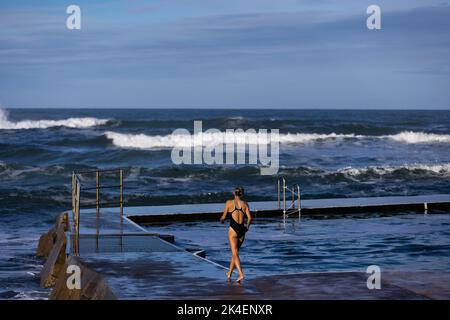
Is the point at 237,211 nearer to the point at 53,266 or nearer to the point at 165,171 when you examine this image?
the point at 53,266

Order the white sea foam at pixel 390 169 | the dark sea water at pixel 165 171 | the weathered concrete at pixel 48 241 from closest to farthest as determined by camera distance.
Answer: the weathered concrete at pixel 48 241 → the dark sea water at pixel 165 171 → the white sea foam at pixel 390 169

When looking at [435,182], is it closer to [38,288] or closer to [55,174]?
[55,174]

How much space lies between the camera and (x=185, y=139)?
6041 centimetres

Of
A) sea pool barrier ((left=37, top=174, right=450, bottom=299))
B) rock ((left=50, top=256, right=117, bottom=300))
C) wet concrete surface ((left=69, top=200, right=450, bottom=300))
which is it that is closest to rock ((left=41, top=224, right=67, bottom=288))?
sea pool barrier ((left=37, top=174, right=450, bottom=299))

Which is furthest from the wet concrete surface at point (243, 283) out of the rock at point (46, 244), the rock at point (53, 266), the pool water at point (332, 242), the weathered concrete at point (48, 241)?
the rock at point (46, 244)

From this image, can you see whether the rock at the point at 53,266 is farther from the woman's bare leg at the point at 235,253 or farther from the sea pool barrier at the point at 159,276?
the woman's bare leg at the point at 235,253

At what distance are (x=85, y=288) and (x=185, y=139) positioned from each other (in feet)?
164

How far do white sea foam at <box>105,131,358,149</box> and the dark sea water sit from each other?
119 millimetres

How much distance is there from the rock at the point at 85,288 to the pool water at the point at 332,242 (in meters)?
2.97

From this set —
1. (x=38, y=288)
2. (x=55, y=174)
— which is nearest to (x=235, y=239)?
(x=38, y=288)

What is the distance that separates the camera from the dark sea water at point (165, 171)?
74.4 ft

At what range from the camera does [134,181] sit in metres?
35.6

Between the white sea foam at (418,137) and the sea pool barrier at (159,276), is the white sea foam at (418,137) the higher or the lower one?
the lower one

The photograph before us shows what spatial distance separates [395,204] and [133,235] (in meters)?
8.71
